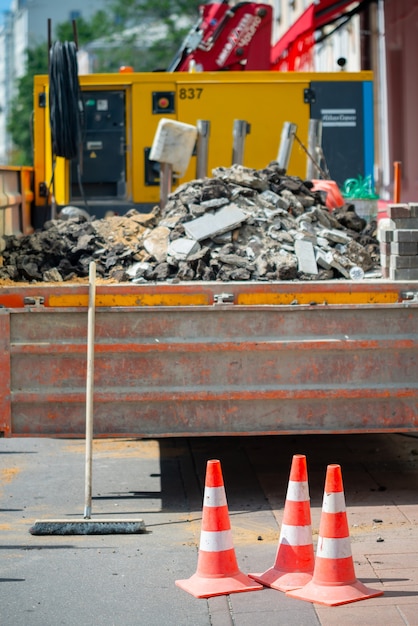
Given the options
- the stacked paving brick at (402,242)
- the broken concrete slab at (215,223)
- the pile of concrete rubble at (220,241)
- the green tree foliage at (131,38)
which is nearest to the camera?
the stacked paving brick at (402,242)

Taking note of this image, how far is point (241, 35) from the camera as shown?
38.7ft

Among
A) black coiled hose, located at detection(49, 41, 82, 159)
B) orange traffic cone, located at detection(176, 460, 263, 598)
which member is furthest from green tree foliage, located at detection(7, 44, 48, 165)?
orange traffic cone, located at detection(176, 460, 263, 598)

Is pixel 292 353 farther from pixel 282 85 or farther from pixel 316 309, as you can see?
pixel 282 85

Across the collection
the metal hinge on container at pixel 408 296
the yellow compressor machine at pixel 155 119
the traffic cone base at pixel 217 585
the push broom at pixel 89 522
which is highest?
the yellow compressor machine at pixel 155 119

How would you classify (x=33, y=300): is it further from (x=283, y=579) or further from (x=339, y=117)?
(x=339, y=117)

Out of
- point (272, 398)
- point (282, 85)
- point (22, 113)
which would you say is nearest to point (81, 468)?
point (272, 398)

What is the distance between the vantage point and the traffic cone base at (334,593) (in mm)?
5391

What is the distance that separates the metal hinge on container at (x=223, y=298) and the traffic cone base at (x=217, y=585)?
174cm

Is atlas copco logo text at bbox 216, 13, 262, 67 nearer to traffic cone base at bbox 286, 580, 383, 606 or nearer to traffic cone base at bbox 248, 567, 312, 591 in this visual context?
traffic cone base at bbox 248, 567, 312, 591

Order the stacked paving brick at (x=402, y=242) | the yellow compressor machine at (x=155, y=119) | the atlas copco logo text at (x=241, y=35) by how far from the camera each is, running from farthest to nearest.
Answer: the atlas copco logo text at (x=241, y=35), the yellow compressor machine at (x=155, y=119), the stacked paving brick at (x=402, y=242)

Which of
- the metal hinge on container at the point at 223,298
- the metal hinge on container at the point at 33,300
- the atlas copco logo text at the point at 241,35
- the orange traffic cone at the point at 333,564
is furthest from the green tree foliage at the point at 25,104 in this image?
the orange traffic cone at the point at 333,564

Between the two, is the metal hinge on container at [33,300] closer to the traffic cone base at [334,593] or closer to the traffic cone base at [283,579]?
the traffic cone base at [283,579]

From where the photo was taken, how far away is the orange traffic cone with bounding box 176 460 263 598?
18.5ft

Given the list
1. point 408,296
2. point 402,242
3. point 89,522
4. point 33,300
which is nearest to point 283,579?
point 89,522
